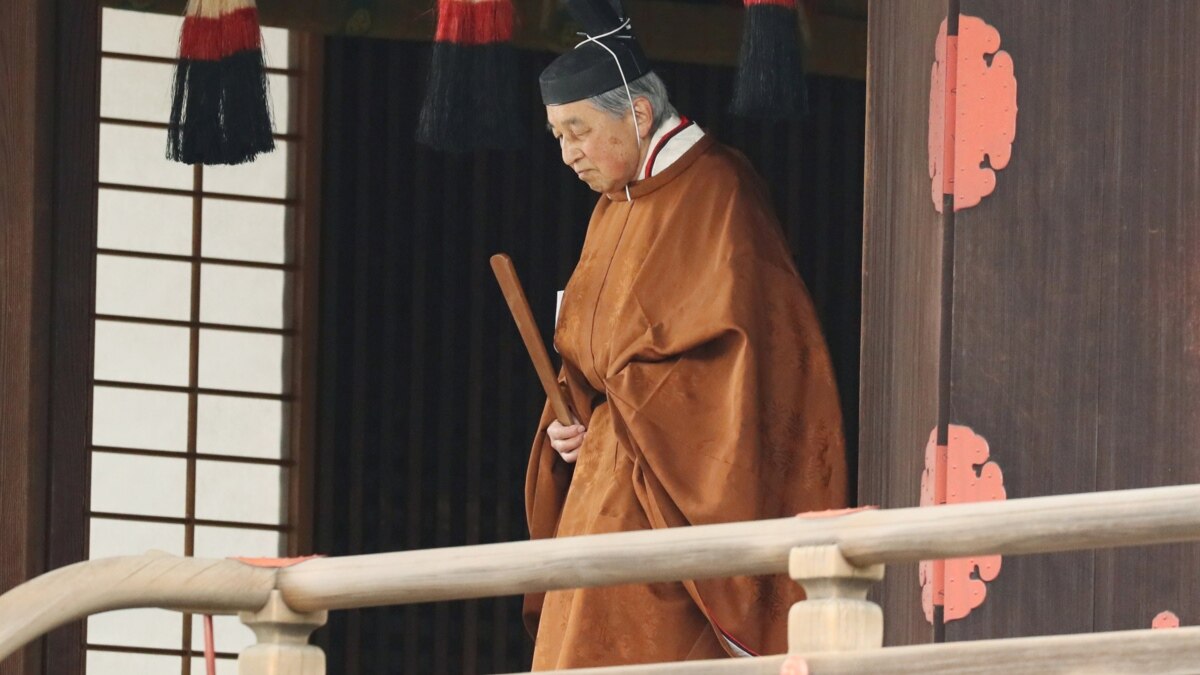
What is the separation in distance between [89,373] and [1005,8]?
2644mm

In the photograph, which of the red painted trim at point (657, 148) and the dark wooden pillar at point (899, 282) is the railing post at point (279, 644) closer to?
the dark wooden pillar at point (899, 282)

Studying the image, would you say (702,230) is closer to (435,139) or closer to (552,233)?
(435,139)

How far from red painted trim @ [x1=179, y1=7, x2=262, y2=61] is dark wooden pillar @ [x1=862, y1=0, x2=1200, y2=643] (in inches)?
76.9

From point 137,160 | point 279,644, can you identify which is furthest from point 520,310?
point 137,160

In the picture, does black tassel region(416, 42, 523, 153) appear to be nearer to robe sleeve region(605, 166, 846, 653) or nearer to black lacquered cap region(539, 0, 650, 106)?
black lacquered cap region(539, 0, 650, 106)

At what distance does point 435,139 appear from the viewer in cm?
548

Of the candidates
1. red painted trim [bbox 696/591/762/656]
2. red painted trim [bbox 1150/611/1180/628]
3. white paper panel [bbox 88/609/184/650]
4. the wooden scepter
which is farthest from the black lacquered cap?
white paper panel [bbox 88/609/184/650]

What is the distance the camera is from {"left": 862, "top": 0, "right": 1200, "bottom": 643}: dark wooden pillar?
447cm

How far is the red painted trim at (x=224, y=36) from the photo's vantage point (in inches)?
230

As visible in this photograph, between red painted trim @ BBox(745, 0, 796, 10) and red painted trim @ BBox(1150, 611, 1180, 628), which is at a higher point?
red painted trim @ BBox(745, 0, 796, 10)

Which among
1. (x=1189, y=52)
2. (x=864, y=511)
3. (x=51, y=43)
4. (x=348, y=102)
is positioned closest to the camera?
(x=864, y=511)

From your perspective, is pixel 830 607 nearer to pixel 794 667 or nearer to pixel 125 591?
pixel 794 667

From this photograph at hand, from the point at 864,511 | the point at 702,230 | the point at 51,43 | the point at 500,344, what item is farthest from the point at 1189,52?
the point at 500,344

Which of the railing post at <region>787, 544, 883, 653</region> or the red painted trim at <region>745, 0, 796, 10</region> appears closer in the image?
the railing post at <region>787, 544, 883, 653</region>
